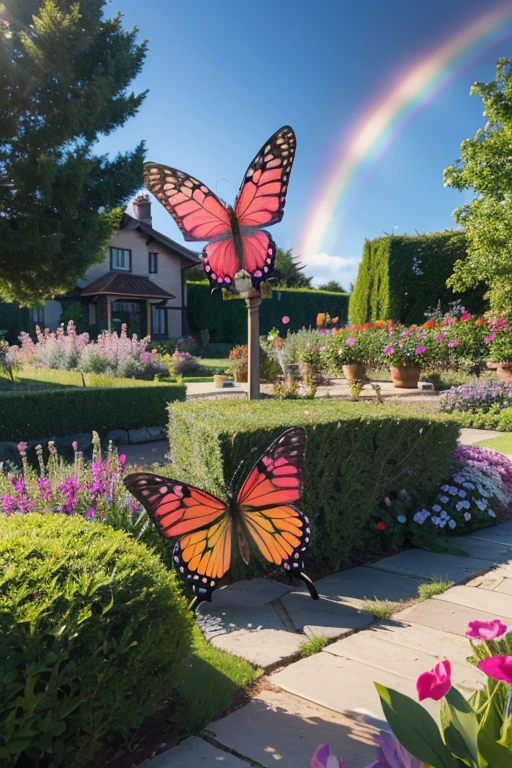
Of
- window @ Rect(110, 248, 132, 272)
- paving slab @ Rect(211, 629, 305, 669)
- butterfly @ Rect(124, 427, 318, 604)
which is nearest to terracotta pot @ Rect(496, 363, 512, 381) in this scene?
butterfly @ Rect(124, 427, 318, 604)

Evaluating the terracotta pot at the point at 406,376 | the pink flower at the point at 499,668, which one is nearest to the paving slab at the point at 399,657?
the pink flower at the point at 499,668

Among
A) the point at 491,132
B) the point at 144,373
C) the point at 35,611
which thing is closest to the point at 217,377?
the point at 144,373

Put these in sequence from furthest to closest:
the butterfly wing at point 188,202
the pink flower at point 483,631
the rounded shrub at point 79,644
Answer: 1. the butterfly wing at point 188,202
2. the rounded shrub at point 79,644
3. the pink flower at point 483,631

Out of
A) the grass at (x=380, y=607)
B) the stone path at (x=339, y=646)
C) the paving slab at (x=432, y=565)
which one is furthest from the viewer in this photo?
the paving slab at (x=432, y=565)

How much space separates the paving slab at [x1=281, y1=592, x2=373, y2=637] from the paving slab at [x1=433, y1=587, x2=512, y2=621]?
58cm

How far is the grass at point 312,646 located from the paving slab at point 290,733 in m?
0.43

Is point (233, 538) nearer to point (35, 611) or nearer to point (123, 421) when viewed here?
point (35, 611)

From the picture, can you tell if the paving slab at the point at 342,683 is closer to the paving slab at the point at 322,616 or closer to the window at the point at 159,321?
the paving slab at the point at 322,616

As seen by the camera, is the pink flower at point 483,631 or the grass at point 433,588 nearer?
the pink flower at point 483,631

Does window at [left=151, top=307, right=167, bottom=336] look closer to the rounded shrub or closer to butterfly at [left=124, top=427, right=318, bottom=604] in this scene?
butterfly at [left=124, top=427, right=318, bottom=604]

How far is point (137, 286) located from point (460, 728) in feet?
98.5

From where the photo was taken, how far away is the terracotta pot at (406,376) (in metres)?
13.8

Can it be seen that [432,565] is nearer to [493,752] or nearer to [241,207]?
[241,207]

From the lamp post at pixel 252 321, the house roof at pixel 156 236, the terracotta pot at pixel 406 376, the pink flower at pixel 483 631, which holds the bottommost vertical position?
the pink flower at pixel 483 631
